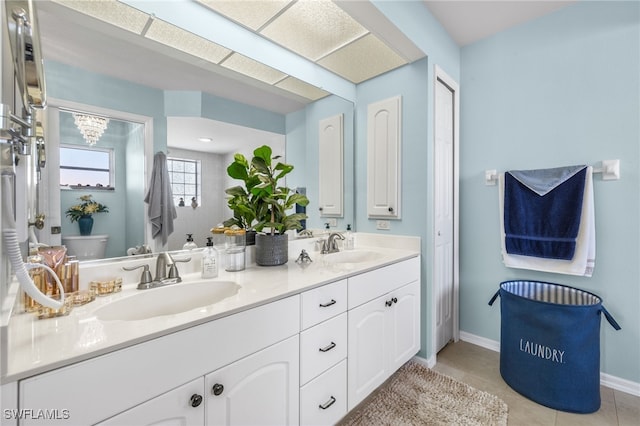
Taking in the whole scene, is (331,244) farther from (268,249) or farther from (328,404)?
(328,404)

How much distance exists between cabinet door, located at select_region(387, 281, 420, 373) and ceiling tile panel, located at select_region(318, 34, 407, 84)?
62.4 inches

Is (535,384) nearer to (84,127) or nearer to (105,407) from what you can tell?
(105,407)

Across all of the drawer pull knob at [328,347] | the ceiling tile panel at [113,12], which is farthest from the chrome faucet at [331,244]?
the ceiling tile panel at [113,12]

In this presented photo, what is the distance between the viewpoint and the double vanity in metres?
0.62

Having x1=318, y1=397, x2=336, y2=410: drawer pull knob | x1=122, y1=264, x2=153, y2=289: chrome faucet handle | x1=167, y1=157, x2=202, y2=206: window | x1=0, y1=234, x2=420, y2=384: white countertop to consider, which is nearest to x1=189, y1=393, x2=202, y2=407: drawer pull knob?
x1=0, y1=234, x2=420, y2=384: white countertop

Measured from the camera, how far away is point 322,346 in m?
1.21

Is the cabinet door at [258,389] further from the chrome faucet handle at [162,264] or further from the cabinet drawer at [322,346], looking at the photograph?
the chrome faucet handle at [162,264]

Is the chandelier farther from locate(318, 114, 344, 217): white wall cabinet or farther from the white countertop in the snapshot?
locate(318, 114, 344, 217): white wall cabinet

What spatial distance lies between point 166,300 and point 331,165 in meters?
1.44

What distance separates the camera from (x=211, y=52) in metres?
1.45

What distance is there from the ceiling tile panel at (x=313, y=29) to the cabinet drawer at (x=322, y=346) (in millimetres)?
1625

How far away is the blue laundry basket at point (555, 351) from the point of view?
152cm

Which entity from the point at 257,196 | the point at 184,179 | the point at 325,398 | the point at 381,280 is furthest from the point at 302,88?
the point at 325,398

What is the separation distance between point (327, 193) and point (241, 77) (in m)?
0.97
